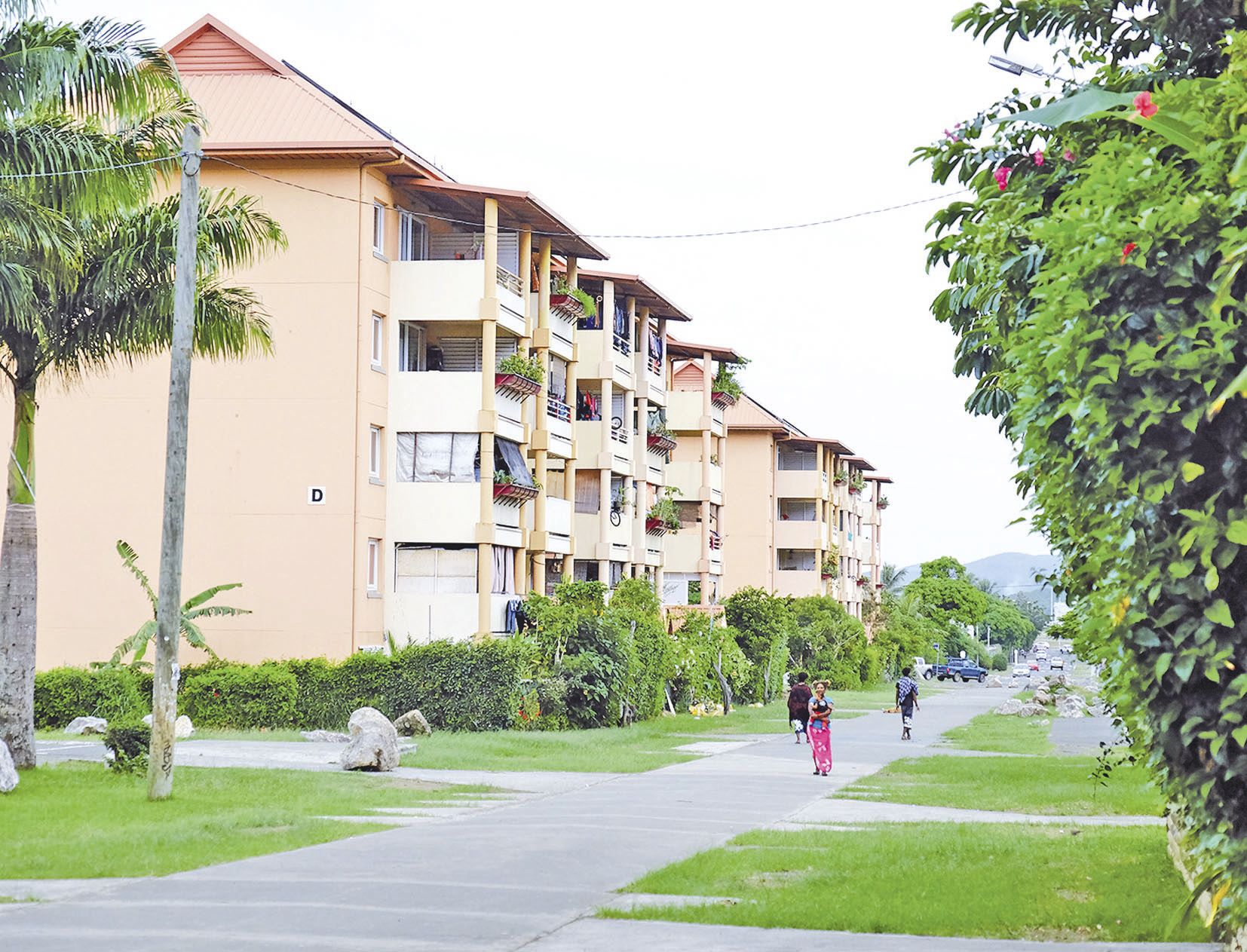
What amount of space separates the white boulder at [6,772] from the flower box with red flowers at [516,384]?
21.0 metres

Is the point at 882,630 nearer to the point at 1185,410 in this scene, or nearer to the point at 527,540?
the point at 527,540

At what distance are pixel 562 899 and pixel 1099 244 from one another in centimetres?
720

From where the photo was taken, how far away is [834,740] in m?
38.2

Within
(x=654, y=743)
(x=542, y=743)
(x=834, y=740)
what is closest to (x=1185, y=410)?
(x=542, y=743)

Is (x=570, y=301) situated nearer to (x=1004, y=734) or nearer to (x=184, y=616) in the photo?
(x=1004, y=734)

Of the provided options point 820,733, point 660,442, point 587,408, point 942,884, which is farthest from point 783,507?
point 942,884

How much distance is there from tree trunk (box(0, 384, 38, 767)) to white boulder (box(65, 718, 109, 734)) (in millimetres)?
8389

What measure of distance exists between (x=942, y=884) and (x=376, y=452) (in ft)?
91.5

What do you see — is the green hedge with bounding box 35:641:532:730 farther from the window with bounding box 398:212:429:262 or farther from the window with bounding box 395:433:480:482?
the window with bounding box 398:212:429:262

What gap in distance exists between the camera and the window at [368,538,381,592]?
127ft

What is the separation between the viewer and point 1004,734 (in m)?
41.2

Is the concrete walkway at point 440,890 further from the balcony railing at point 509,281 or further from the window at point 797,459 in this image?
the window at point 797,459

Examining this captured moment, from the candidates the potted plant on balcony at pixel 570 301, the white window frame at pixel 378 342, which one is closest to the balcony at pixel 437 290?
the white window frame at pixel 378 342

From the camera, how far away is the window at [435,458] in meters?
39.9
